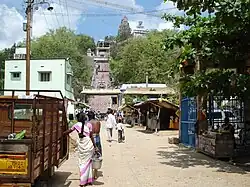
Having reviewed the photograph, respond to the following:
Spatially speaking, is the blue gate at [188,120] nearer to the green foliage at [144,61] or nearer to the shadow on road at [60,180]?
→ the shadow on road at [60,180]

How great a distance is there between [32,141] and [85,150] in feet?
7.70

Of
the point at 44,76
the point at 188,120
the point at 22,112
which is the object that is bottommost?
the point at 188,120

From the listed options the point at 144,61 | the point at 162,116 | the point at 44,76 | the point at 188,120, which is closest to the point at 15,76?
the point at 44,76

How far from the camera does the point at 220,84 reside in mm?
12695

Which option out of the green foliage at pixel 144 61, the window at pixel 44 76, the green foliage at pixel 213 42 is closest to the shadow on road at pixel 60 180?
the green foliage at pixel 213 42

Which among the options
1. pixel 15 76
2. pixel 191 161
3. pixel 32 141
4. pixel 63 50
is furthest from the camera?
pixel 63 50

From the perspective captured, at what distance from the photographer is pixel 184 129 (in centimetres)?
2073

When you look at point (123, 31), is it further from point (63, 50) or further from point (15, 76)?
→ point (15, 76)

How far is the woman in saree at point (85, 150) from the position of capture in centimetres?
965

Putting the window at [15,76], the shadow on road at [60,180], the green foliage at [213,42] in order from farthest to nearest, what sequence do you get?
the window at [15,76], the green foliage at [213,42], the shadow on road at [60,180]

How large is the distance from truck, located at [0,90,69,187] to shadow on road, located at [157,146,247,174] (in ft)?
14.7

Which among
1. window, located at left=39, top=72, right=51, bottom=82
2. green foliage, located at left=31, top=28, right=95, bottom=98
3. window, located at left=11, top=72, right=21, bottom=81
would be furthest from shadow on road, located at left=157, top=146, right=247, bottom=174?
green foliage, located at left=31, top=28, right=95, bottom=98

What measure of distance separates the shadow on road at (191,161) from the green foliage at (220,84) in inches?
82.0

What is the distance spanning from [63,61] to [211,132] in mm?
37376
